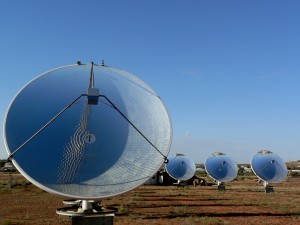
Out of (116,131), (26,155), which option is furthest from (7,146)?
(116,131)

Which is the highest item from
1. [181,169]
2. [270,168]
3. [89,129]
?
[89,129]

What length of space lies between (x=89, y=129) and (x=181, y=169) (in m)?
49.9

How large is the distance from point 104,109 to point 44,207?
75.9ft

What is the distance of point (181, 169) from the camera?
6906 centimetres

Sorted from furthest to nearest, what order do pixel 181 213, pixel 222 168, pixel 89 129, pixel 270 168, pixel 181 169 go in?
pixel 181 169 → pixel 222 168 → pixel 270 168 → pixel 181 213 → pixel 89 129

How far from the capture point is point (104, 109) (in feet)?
69.1

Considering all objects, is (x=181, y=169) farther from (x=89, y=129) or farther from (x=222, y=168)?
(x=89, y=129)

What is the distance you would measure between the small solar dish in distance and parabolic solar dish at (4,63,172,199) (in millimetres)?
49252

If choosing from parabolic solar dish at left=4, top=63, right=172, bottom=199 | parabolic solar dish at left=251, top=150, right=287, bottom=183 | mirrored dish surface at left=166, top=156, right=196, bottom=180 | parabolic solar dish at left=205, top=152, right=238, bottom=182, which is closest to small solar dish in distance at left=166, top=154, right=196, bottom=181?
mirrored dish surface at left=166, top=156, right=196, bottom=180

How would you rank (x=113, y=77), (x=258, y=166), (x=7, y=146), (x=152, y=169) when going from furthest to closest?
(x=258, y=166) < (x=113, y=77) < (x=152, y=169) < (x=7, y=146)

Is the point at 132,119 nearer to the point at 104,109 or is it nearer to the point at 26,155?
the point at 104,109

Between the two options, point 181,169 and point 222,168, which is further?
point 181,169

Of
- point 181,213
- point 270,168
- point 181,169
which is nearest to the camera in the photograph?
point 181,213

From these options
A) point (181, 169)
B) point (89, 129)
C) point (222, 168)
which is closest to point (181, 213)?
point (89, 129)
